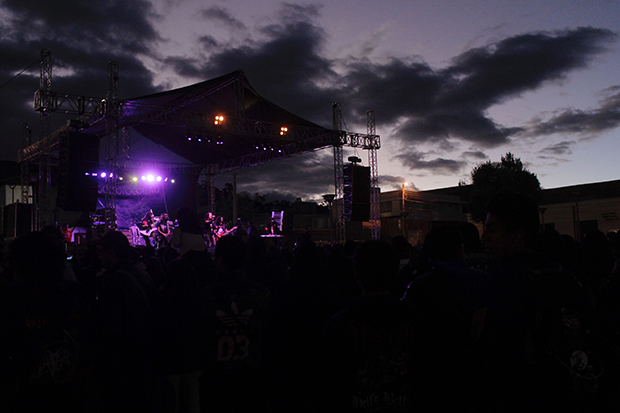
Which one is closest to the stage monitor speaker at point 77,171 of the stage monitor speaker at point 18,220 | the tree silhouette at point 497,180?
the stage monitor speaker at point 18,220

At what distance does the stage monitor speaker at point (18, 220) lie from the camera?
19328 millimetres

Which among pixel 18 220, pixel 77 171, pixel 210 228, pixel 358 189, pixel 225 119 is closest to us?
pixel 77 171

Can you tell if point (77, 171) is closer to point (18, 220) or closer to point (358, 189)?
point (18, 220)

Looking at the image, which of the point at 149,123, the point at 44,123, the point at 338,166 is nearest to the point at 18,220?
the point at 44,123

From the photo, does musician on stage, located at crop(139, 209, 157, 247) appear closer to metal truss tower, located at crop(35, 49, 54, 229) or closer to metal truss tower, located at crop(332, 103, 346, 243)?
metal truss tower, located at crop(35, 49, 54, 229)

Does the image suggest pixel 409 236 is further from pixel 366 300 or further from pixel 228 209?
pixel 366 300

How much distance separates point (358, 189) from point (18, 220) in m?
15.3

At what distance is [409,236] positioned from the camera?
37594 millimetres

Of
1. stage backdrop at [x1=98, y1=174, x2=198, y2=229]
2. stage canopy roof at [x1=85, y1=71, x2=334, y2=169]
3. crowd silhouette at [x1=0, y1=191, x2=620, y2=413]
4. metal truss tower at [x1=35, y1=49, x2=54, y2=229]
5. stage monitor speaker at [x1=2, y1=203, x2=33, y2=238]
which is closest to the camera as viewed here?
crowd silhouette at [x1=0, y1=191, x2=620, y2=413]

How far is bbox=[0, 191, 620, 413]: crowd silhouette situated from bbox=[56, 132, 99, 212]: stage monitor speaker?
38.2 feet

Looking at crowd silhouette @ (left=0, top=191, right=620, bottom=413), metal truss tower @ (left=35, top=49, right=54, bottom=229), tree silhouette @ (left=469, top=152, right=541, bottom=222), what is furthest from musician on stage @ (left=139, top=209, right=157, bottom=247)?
tree silhouette @ (left=469, top=152, right=541, bottom=222)

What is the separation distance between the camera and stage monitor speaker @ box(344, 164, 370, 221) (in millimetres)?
19203

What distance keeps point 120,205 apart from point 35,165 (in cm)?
685

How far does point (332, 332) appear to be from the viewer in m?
1.86
